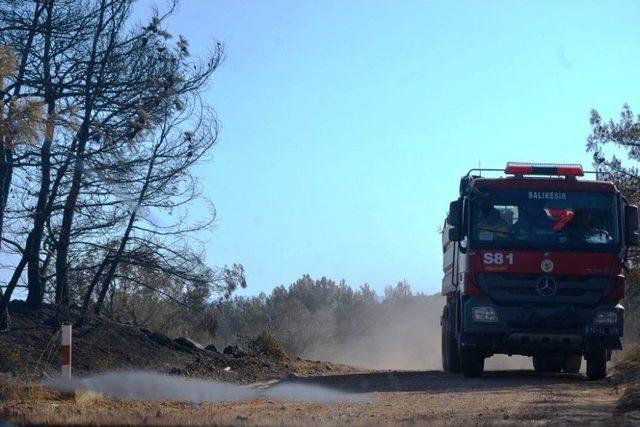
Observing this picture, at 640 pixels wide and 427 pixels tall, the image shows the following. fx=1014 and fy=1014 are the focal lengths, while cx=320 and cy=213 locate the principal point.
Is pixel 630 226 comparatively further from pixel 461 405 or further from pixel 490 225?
pixel 461 405

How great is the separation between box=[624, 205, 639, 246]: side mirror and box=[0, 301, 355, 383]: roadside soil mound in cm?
754

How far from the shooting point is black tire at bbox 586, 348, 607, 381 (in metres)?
18.1

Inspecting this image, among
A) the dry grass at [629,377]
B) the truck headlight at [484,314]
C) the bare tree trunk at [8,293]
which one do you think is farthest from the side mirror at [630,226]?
the bare tree trunk at [8,293]

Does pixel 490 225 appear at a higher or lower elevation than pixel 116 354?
higher

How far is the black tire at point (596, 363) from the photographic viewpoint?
18141 mm

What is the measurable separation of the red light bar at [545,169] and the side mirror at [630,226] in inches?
43.8

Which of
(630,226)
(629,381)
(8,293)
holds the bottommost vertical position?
(629,381)

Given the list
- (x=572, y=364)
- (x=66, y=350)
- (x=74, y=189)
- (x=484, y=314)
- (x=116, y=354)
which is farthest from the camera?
(x=572, y=364)

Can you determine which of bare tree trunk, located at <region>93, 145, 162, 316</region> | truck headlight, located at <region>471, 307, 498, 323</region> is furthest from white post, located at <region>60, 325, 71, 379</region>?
bare tree trunk, located at <region>93, 145, 162, 316</region>

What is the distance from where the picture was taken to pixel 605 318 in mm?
17203

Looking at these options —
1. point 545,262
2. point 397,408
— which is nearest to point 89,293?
point 545,262

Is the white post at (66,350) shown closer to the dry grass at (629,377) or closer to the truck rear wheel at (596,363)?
the dry grass at (629,377)

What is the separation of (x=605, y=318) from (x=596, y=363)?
151 cm

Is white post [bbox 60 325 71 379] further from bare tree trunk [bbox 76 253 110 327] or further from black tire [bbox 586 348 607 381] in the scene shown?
black tire [bbox 586 348 607 381]
